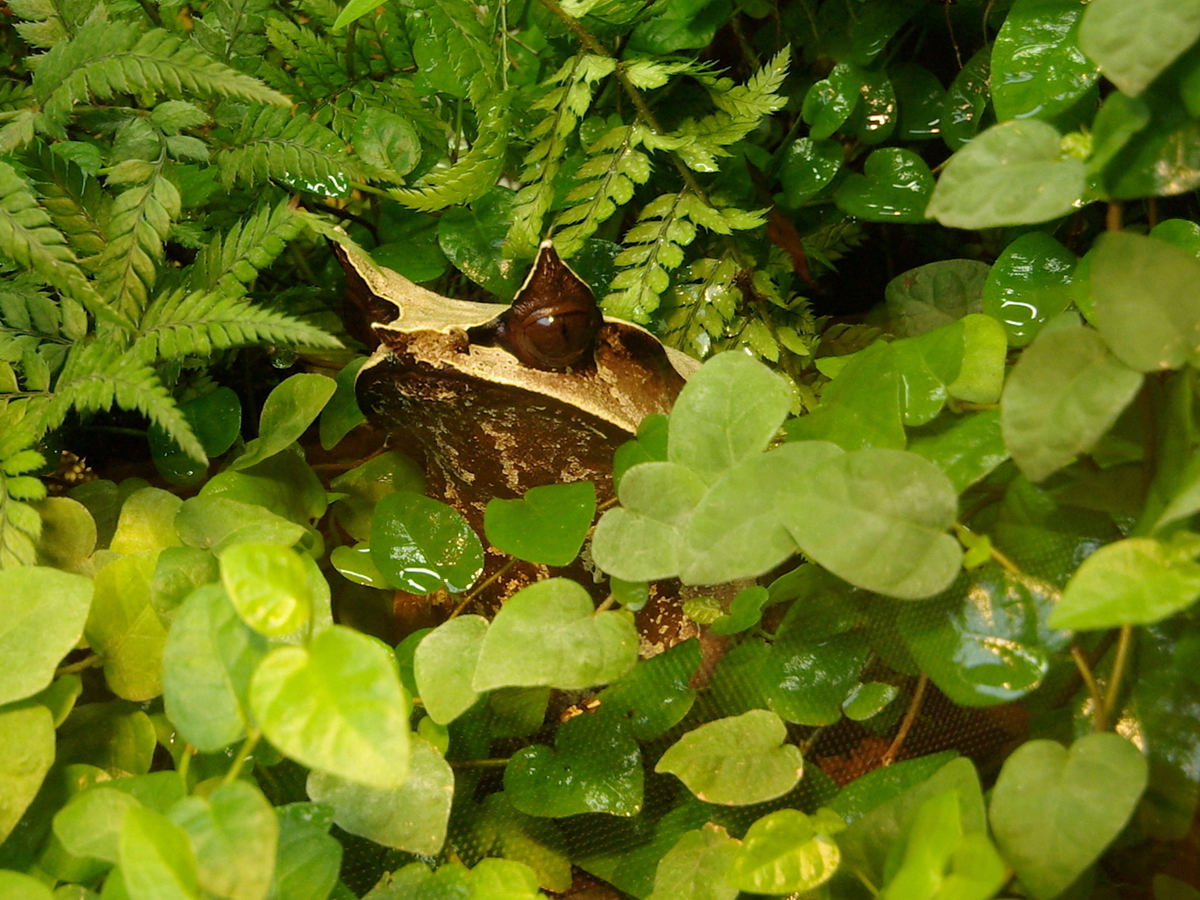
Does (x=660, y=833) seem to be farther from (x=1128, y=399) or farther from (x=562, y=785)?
(x=1128, y=399)

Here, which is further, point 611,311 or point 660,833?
point 611,311

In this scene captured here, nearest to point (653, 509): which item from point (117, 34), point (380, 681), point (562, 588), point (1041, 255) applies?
point (562, 588)

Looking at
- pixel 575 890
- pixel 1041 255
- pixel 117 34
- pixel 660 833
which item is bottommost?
pixel 575 890

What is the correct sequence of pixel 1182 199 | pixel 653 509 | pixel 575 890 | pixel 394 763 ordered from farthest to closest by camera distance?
1. pixel 1182 199
2. pixel 575 890
3. pixel 653 509
4. pixel 394 763

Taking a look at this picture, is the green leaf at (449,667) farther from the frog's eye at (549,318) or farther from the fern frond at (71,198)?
the fern frond at (71,198)

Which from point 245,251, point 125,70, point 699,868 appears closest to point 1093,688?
point 699,868

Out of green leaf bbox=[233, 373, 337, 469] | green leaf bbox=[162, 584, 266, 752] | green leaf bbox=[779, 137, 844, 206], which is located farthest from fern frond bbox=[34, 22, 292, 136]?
green leaf bbox=[779, 137, 844, 206]

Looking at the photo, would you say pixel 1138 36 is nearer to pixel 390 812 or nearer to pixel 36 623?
pixel 390 812
